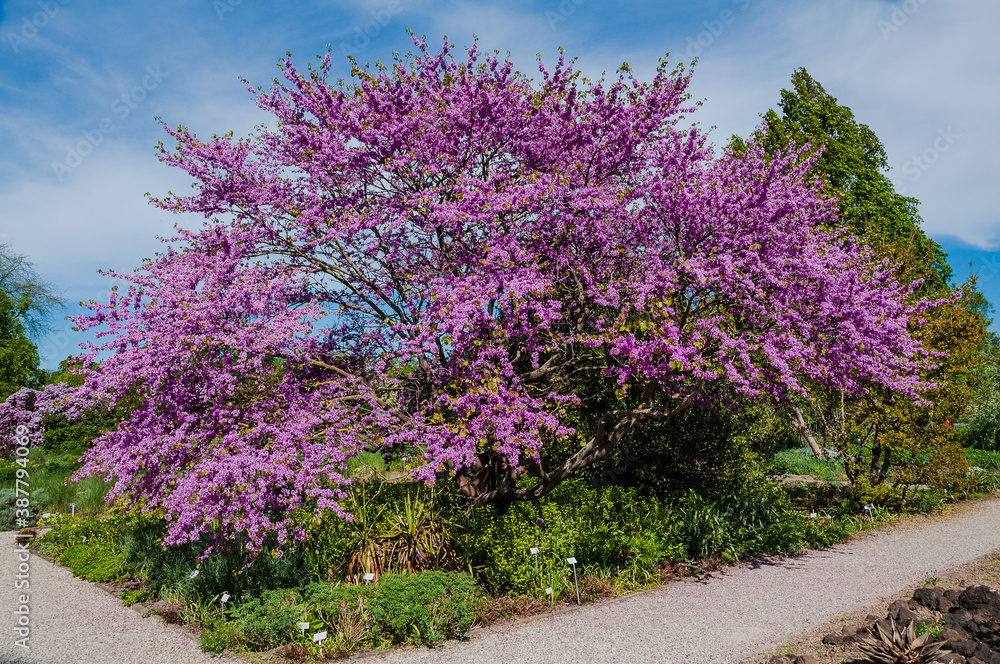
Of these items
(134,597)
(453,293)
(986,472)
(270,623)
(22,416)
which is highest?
(22,416)

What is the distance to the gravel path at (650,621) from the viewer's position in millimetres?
5590

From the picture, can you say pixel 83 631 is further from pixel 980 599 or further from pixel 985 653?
pixel 980 599

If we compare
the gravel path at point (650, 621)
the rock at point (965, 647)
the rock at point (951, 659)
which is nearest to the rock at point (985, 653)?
the rock at point (965, 647)

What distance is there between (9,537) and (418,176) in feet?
40.0

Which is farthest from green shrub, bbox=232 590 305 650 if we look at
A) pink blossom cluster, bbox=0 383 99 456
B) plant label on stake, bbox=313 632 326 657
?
pink blossom cluster, bbox=0 383 99 456

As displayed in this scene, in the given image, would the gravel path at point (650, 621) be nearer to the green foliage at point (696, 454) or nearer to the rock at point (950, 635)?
the rock at point (950, 635)

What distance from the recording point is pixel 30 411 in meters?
25.7

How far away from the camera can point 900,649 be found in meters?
4.30

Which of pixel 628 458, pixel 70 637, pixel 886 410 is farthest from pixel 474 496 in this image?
pixel 886 410

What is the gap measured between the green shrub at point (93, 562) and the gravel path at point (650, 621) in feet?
0.74

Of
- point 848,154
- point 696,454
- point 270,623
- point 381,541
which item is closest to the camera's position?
point 270,623

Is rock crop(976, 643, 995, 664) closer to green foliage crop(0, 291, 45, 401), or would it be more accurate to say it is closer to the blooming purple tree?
the blooming purple tree

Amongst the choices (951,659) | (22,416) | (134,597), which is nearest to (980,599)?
(951,659)

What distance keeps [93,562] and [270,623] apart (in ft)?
18.3
